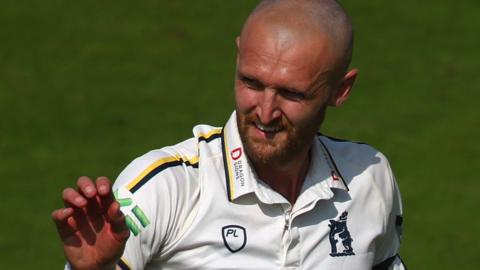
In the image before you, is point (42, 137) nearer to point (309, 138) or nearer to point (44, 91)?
point (44, 91)

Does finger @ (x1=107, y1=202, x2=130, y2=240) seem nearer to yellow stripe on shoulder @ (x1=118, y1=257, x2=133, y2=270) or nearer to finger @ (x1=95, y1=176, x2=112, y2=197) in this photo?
finger @ (x1=95, y1=176, x2=112, y2=197)

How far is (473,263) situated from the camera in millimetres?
10570

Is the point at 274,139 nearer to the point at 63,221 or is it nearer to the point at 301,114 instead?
the point at 301,114

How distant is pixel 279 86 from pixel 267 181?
0.56 meters

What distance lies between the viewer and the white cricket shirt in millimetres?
5672

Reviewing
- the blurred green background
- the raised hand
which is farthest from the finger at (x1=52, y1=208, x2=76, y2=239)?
the blurred green background

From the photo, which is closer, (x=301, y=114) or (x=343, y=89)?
(x=301, y=114)

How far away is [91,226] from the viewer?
201 inches

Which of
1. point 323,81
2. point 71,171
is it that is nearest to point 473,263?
point 71,171

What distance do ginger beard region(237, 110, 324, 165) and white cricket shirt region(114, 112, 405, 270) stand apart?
5.5 inches

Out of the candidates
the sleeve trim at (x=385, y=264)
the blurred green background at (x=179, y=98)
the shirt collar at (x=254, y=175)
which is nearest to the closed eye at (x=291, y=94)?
the shirt collar at (x=254, y=175)

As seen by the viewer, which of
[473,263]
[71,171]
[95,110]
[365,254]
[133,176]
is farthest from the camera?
[95,110]

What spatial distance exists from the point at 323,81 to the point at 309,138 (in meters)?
0.30

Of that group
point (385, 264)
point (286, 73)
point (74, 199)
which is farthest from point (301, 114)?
point (74, 199)
